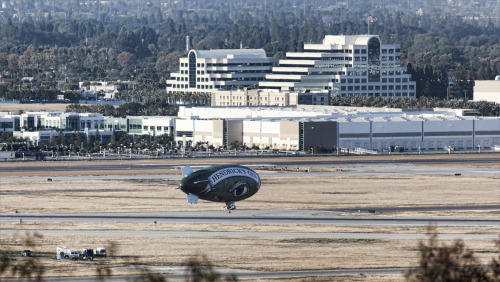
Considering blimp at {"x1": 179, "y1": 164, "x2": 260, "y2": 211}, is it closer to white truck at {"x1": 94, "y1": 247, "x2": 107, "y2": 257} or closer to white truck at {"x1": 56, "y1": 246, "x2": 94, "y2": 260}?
white truck at {"x1": 94, "y1": 247, "x2": 107, "y2": 257}

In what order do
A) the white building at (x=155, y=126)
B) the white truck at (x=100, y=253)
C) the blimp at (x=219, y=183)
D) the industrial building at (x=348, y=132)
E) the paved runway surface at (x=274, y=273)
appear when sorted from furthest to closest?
the white building at (x=155, y=126) < the industrial building at (x=348, y=132) < the blimp at (x=219, y=183) < the white truck at (x=100, y=253) < the paved runway surface at (x=274, y=273)

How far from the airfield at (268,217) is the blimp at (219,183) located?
1712mm

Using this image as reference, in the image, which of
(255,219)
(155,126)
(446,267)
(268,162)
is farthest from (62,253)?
(155,126)

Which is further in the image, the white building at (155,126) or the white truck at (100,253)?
the white building at (155,126)

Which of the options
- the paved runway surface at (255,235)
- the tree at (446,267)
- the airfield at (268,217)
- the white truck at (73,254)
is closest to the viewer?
the tree at (446,267)

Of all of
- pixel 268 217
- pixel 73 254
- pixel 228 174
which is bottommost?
pixel 268 217

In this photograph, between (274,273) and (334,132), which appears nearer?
(274,273)

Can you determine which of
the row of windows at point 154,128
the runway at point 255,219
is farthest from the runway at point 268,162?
the runway at point 255,219

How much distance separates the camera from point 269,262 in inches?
2990

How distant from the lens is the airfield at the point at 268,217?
75.6 m

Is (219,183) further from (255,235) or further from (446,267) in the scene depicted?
(446,267)

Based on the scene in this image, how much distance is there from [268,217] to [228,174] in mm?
4697

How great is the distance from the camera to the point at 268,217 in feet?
324

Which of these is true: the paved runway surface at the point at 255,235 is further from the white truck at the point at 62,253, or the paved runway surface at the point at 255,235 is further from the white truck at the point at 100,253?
the white truck at the point at 62,253
